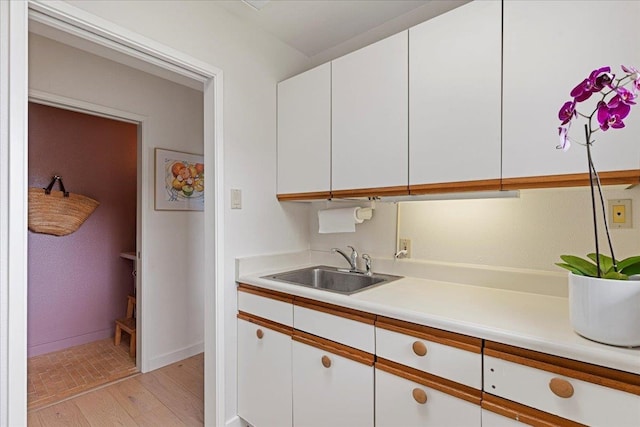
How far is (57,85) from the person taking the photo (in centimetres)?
217

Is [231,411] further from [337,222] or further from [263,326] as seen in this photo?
[337,222]

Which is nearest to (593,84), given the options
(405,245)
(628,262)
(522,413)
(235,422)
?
(628,262)

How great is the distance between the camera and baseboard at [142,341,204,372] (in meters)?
2.53

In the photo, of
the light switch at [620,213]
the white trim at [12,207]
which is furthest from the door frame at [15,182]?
the light switch at [620,213]

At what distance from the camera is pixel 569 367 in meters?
0.90

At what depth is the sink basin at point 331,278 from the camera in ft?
6.10

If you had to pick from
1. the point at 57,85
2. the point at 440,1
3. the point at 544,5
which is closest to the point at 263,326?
the point at 544,5

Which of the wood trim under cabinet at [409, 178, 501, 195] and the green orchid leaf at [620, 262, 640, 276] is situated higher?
the wood trim under cabinet at [409, 178, 501, 195]

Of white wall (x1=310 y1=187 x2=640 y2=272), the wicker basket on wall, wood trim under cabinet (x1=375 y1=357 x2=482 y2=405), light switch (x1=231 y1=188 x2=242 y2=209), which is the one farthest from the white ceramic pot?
the wicker basket on wall

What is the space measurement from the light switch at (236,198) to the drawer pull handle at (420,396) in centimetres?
128

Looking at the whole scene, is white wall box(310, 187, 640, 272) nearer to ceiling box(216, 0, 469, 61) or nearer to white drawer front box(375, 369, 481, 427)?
white drawer front box(375, 369, 481, 427)

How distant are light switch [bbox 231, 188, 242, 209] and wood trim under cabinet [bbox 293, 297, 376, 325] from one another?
652mm

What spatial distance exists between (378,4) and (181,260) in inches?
94.5

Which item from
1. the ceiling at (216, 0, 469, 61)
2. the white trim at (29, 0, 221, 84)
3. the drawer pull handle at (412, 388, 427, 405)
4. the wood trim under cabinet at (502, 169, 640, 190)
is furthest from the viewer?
the ceiling at (216, 0, 469, 61)
